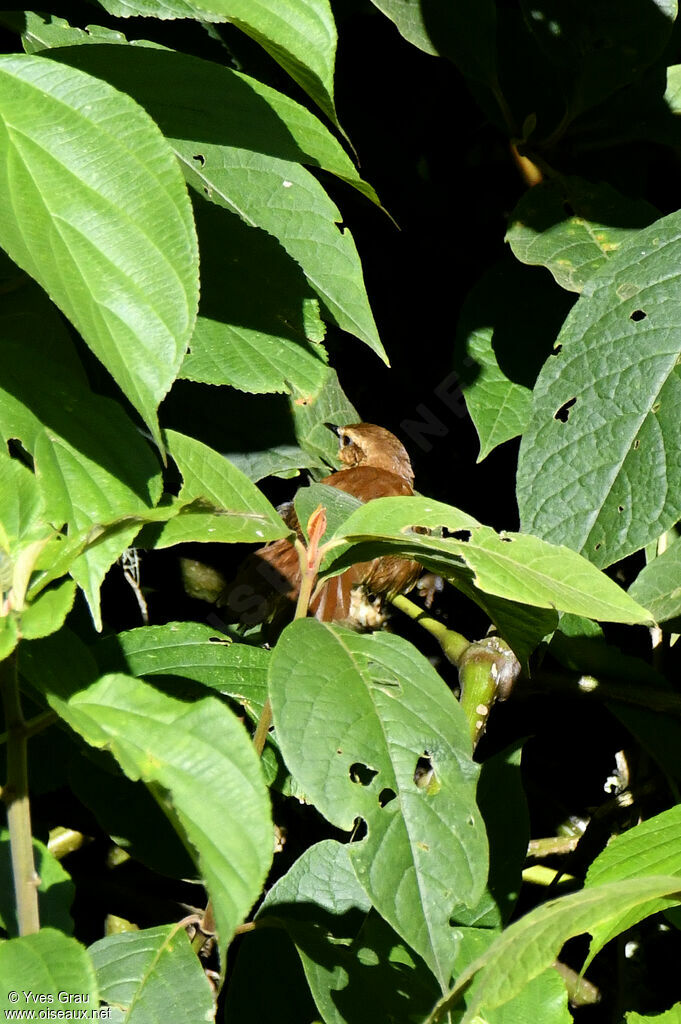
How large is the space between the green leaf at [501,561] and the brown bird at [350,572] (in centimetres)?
48

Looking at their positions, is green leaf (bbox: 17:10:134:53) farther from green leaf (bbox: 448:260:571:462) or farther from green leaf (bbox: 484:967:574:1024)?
green leaf (bbox: 484:967:574:1024)

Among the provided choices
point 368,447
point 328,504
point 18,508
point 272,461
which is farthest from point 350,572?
point 18,508

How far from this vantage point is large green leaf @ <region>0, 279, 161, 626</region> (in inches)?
28.2

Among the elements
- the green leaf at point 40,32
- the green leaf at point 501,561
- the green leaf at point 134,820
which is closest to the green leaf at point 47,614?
the green leaf at point 501,561

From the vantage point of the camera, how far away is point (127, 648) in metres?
0.85

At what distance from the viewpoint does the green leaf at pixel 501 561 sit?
2.02 ft

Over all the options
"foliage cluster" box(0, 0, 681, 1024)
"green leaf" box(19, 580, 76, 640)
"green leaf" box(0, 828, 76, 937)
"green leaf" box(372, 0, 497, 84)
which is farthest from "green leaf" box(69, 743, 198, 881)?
"green leaf" box(372, 0, 497, 84)

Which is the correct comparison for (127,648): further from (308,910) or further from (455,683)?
(455,683)

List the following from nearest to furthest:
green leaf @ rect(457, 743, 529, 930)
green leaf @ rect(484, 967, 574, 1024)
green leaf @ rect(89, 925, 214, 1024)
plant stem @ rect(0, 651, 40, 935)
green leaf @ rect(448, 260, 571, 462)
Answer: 1. plant stem @ rect(0, 651, 40, 935)
2. green leaf @ rect(89, 925, 214, 1024)
3. green leaf @ rect(484, 967, 574, 1024)
4. green leaf @ rect(457, 743, 529, 930)
5. green leaf @ rect(448, 260, 571, 462)

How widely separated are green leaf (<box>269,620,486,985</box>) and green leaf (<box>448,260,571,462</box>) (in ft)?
2.13

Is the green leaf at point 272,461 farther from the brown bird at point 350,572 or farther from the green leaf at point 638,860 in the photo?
the green leaf at point 638,860

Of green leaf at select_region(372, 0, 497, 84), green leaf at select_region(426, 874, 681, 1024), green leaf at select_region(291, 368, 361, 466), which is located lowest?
green leaf at select_region(426, 874, 681, 1024)

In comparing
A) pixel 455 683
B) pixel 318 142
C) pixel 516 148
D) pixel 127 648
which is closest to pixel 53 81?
pixel 318 142

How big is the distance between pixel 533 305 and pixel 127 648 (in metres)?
0.78
